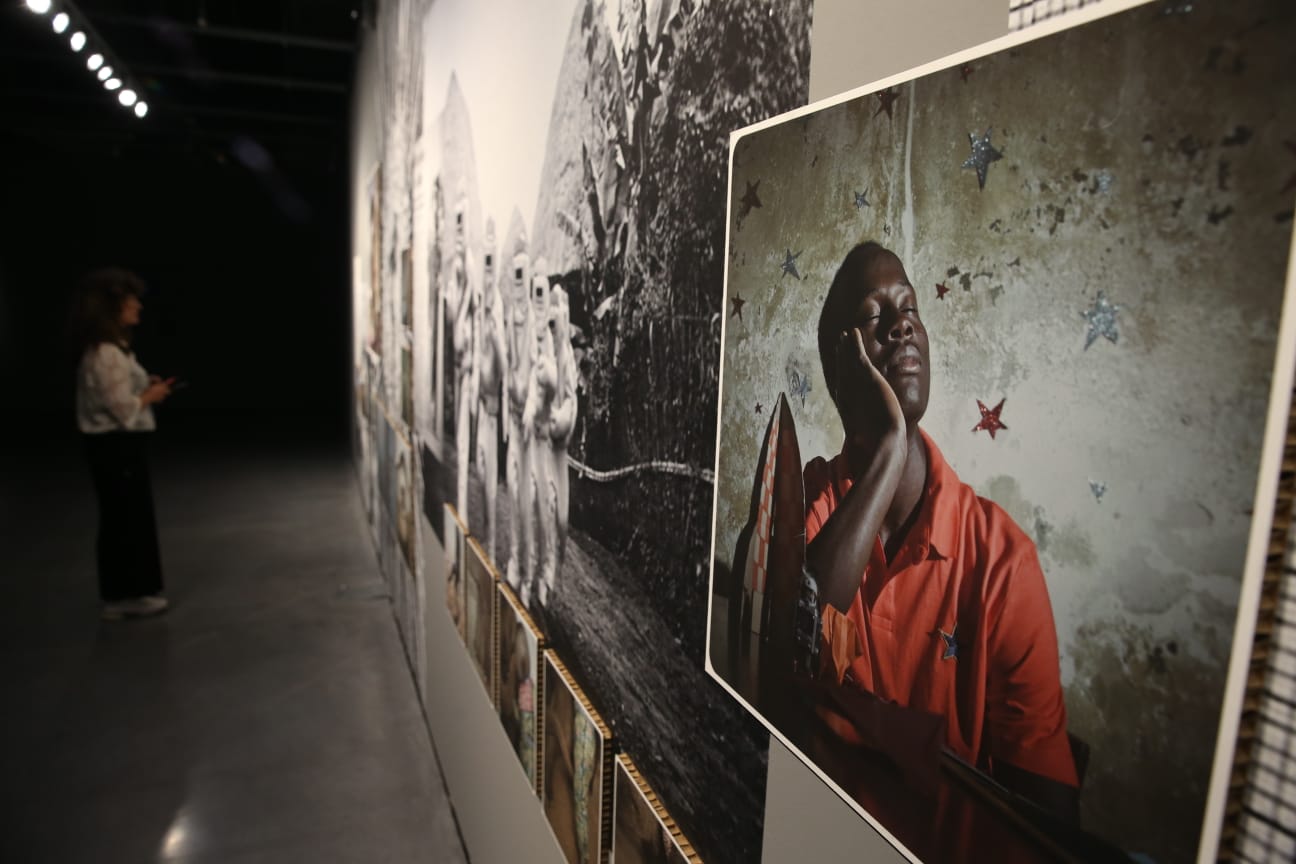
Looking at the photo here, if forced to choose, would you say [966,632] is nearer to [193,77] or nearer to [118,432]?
[118,432]

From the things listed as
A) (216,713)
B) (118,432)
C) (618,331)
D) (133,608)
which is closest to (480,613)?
(618,331)

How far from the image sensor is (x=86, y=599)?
537cm

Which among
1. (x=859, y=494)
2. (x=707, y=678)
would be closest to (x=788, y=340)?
(x=859, y=494)

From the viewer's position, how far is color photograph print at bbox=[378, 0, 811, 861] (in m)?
0.96

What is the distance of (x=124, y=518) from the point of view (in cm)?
493

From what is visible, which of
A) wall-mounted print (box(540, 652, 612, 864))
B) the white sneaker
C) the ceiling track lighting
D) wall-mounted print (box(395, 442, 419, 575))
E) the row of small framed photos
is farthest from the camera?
the ceiling track lighting

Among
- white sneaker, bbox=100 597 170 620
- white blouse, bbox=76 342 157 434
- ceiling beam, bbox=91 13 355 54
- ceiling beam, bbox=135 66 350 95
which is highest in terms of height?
ceiling beam, bbox=135 66 350 95

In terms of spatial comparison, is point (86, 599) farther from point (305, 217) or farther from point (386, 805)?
point (305, 217)

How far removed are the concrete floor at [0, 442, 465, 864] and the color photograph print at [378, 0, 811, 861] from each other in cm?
174

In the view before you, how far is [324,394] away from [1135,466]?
49.8 ft

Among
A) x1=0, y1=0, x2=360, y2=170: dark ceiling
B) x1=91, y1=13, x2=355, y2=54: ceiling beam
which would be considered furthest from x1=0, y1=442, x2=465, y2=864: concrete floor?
x1=91, y1=13, x2=355, y2=54: ceiling beam

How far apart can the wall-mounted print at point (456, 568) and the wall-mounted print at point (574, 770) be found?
2.85 feet

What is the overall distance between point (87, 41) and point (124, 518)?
14.8ft

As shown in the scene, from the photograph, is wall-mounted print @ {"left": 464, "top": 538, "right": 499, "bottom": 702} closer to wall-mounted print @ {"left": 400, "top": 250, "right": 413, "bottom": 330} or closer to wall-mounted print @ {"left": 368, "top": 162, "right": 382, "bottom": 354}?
wall-mounted print @ {"left": 400, "top": 250, "right": 413, "bottom": 330}
